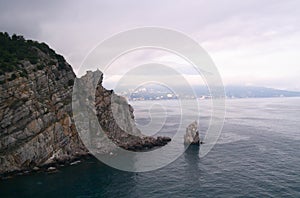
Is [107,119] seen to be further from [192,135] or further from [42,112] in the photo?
[192,135]

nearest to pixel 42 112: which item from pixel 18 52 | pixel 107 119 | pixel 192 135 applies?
pixel 107 119

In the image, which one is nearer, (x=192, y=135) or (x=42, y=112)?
(x=42, y=112)

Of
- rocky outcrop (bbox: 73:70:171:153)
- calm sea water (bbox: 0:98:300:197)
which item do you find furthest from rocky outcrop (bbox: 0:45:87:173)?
calm sea water (bbox: 0:98:300:197)

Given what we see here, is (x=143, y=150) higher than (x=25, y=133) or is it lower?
lower

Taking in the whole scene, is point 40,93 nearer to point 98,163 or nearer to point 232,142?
point 98,163

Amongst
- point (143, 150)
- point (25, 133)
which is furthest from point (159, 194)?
point (25, 133)

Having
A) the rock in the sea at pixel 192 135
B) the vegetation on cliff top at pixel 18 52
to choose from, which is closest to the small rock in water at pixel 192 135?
the rock in the sea at pixel 192 135
